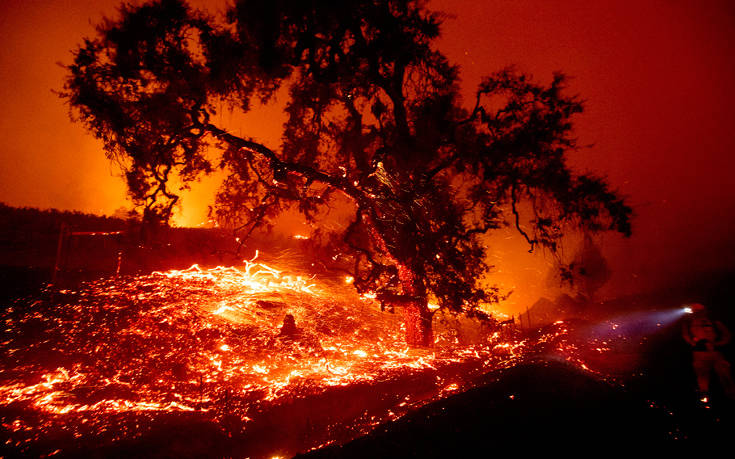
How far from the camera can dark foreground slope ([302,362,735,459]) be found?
7.99 feet

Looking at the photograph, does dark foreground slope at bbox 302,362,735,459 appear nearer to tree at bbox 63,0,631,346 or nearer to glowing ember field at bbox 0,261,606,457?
glowing ember field at bbox 0,261,606,457

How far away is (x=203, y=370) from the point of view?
30.8 feet

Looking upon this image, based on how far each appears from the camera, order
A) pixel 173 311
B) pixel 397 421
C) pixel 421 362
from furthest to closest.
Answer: pixel 173 311
pixel 421 362
pixel 397 421

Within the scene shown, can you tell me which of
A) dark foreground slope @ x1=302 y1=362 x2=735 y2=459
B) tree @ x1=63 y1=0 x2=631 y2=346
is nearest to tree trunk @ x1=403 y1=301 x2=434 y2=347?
tree @ x1=63 y1=0 x2=631 y2=346

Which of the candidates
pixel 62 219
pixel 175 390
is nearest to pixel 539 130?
pixel 175 390

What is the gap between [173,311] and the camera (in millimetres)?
12867

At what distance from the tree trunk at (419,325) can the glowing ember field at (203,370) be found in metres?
0.64

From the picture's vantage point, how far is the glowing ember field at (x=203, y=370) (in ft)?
19.4

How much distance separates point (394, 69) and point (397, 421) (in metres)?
10.8

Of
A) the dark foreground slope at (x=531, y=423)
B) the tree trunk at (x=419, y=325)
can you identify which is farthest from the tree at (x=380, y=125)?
the dark foreground slope at (x=531, y=423)

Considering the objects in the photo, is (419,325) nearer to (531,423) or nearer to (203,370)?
Answer: (203,370)

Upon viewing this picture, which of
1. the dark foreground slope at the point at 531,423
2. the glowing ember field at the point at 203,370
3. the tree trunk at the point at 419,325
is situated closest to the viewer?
the dark foreground slope at the point at 531,423

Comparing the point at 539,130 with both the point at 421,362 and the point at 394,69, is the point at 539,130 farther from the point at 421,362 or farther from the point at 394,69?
the point at 421,362

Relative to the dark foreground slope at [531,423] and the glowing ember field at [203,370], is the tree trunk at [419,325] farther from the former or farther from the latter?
the dark foreground slope at [531,423]
